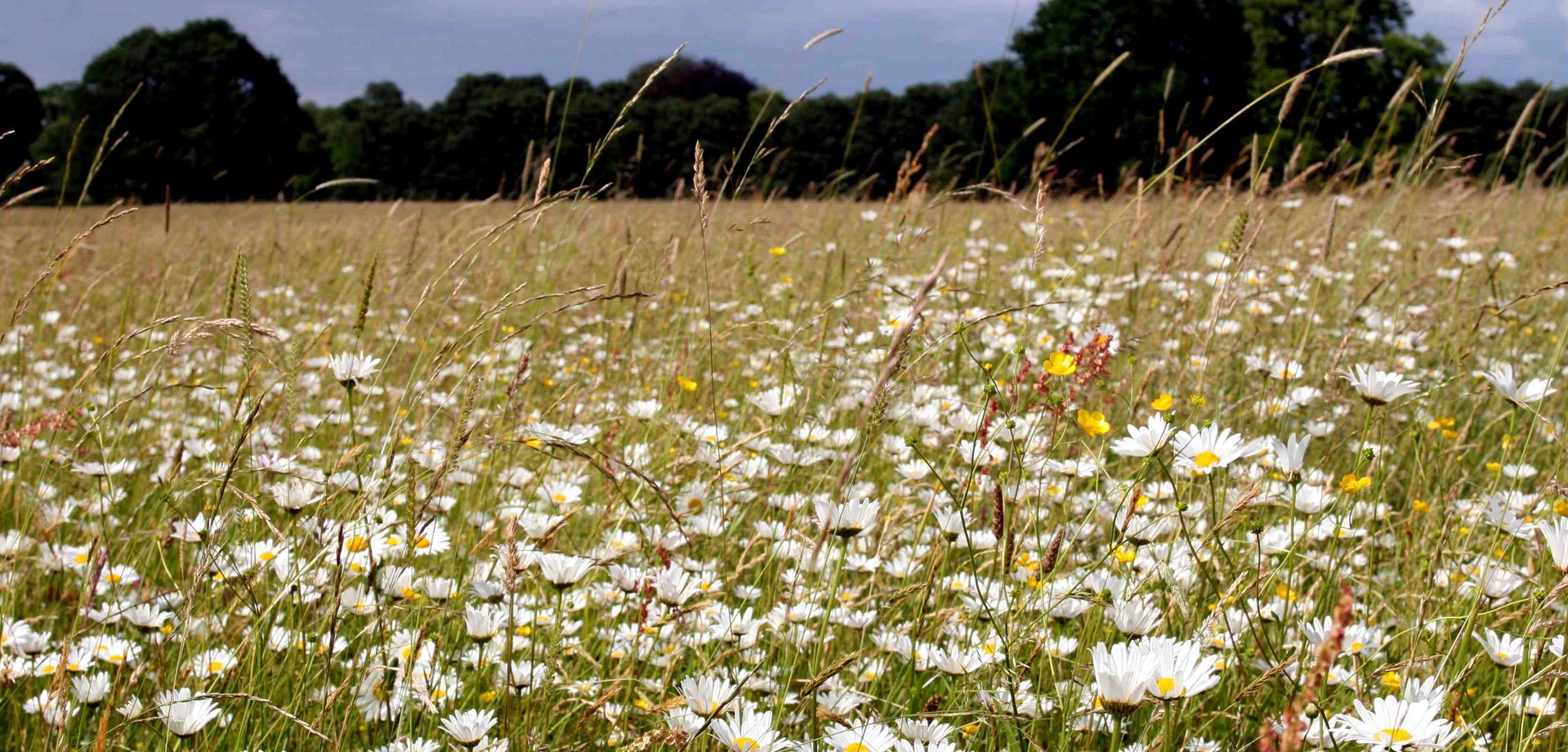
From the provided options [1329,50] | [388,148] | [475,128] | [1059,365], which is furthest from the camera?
[388,148]

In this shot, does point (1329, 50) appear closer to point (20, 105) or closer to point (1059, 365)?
point (1059, 365)

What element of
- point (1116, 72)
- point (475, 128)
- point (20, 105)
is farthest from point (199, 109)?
point (1116, 72)

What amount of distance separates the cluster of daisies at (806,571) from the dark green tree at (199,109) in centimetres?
2719

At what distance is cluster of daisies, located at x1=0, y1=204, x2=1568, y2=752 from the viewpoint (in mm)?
1097

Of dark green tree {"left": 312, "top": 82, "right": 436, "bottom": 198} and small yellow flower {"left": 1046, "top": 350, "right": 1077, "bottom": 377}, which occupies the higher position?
dark green tree {"left": 312, "top": 82, "right": 436, "bottom": 198}

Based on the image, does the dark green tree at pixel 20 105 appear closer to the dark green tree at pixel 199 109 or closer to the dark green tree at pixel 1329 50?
the dark green tree at pixel 199 109

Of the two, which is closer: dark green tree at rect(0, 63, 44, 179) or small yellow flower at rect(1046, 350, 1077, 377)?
small yellow flower at rect(1046, 350, 1077, 377)

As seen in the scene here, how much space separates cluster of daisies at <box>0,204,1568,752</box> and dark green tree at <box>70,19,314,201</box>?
2719cm

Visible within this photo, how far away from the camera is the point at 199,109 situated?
98.7 feet

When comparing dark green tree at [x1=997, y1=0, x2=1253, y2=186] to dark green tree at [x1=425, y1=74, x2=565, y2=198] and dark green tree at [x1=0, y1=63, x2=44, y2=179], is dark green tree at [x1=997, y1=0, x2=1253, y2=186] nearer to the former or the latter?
dark green tree at [x1=425, y1=74, x2=565, y2=198]

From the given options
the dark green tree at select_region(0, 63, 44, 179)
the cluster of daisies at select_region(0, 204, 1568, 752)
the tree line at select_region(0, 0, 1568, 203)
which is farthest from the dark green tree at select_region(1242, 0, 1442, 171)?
the dark green tree at select_region(0, 63, 44, 179)

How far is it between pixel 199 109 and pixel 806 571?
1372 inches

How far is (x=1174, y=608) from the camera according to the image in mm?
1457

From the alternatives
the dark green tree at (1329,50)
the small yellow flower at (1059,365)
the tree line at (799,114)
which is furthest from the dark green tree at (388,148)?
the small yellow flower at (1059,365)
